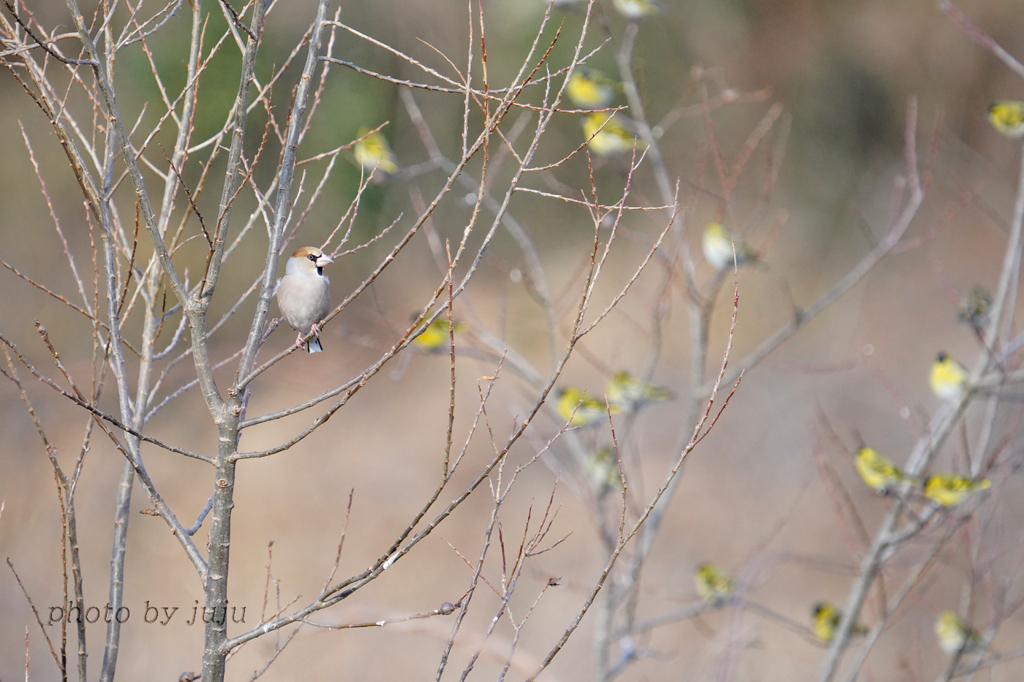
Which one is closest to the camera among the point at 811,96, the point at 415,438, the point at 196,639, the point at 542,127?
the point at 542,127

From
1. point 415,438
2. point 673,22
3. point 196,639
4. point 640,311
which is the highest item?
→ point 673,22

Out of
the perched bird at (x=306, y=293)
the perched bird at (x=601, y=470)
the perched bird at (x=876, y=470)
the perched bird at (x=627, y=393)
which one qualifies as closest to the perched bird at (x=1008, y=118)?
the perched bird at (x=876, y=470)

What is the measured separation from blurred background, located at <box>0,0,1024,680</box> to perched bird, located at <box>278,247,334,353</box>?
3347 mm

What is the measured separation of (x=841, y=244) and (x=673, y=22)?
98.2 inches

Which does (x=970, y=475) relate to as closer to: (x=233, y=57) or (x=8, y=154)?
(x=233, y=57)

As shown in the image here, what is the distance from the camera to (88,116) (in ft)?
20.1

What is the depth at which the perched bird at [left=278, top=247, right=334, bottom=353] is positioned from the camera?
1872 mm

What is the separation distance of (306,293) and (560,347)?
3368 millimetres

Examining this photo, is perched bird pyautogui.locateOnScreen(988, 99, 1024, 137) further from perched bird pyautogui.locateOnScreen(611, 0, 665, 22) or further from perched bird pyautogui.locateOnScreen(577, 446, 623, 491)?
perched bird pyautogui.locateOnScreen(577, 446, 623, 491)

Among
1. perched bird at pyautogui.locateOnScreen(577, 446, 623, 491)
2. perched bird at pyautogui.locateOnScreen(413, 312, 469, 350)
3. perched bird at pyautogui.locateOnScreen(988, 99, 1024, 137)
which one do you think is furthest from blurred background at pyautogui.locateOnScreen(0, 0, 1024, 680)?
perched bird at pyautogui.locateOnScreen(988, 99, 1024, 137)

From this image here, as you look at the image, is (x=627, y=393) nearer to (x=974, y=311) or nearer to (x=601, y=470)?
(x=601, y=470)

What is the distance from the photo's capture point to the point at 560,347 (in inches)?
202

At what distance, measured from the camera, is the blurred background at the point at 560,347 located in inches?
217

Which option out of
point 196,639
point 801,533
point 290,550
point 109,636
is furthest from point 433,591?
point 109,636
